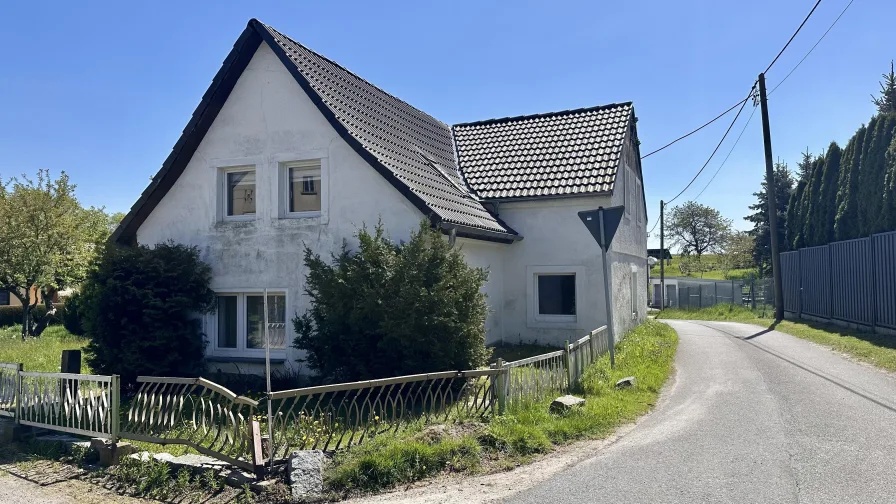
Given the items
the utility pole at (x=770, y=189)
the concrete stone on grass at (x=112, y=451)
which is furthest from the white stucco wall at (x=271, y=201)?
the utility pole at (x=770, y=189)

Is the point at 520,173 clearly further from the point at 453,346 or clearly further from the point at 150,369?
the point at 150,369

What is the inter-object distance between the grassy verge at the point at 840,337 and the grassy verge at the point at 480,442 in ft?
21.3

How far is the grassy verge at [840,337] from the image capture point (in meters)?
13.0

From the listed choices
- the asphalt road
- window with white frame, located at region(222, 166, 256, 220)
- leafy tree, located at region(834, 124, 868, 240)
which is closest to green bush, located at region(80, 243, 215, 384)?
window with white frame, located at region(222, 166, 256, 220)

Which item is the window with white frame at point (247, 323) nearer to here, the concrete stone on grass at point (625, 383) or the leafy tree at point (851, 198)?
the concrete stone on grass at point (625, 383)

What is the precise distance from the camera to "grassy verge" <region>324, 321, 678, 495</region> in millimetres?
6035

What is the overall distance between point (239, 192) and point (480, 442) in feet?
26.3

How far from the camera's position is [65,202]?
83.7ft

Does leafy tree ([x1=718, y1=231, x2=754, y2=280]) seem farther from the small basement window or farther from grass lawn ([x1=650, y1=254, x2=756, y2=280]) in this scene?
the small basement window

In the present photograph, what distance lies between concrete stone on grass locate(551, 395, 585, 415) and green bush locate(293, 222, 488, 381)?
1.51 meters

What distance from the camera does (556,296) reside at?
14953 millimetres

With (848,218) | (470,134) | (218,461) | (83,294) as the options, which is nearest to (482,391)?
(218,461)

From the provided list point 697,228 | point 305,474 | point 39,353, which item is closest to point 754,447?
point 305,474

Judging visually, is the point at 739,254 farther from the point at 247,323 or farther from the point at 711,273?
the point at 247,323
